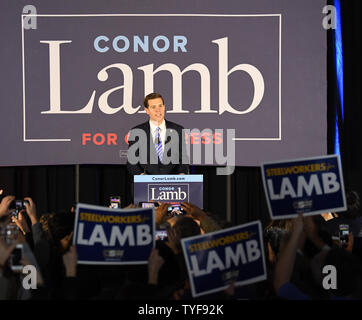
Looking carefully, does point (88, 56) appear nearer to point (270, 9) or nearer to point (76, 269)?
point (270, 9)

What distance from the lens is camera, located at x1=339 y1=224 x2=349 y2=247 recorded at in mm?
3989

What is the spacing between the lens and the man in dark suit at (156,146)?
5.72 metres

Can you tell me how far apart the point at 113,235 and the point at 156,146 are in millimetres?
3484

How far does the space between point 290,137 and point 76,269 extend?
4.64 metres

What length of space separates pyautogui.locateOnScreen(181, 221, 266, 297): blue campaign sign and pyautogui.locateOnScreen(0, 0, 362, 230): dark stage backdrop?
4758 millimetres

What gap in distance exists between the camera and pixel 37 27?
6.86 m

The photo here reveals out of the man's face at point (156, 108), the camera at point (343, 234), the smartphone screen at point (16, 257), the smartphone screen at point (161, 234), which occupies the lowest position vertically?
the camera at point (343, 234)

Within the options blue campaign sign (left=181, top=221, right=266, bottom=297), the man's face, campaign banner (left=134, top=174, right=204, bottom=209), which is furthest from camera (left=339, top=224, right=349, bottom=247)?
the man's face

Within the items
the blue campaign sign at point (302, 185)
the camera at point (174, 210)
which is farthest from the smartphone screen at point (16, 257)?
the camera at point (174, 210)

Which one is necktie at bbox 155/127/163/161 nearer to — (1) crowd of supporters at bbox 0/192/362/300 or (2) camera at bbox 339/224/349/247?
(2) camera at bbox 339/224/349/247

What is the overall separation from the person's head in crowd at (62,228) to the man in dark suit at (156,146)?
223cm

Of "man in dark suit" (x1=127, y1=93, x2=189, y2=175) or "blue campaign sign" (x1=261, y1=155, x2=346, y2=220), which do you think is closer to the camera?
"blue campaign sign" (x1=261, y1=155, x2=346, y2=220)

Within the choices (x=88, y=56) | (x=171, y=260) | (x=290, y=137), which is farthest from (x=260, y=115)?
(x=171, y=260)

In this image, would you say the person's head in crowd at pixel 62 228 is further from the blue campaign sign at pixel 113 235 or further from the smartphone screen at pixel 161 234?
the blue campaign sign at pixel 113 235
